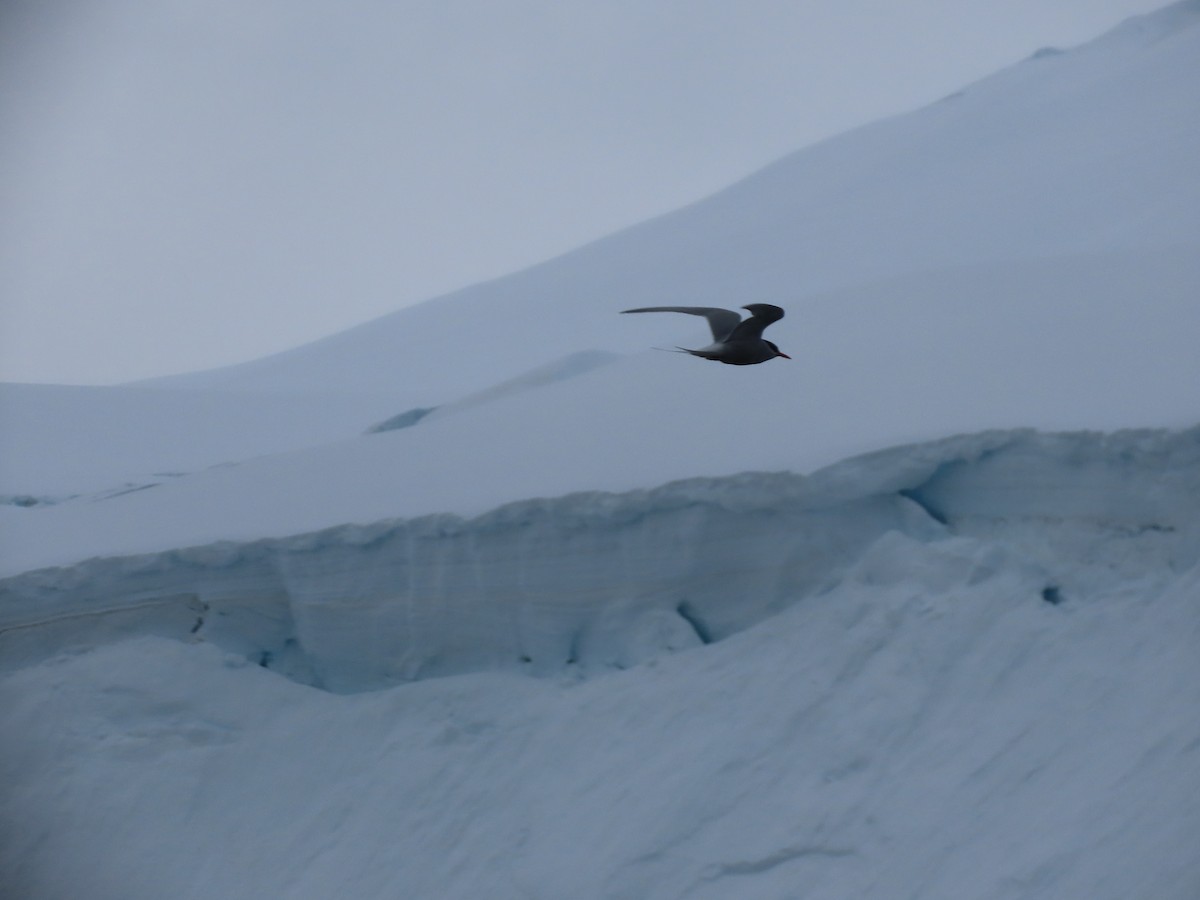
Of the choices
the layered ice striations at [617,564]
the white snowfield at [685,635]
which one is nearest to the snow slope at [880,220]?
the white snowfield at [685,635]

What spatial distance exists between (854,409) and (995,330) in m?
1.27

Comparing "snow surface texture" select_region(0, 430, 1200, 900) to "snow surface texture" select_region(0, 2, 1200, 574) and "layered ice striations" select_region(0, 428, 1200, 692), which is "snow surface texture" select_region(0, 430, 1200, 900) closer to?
"layered ice striations" select_region(0, 428, 1200, 692)

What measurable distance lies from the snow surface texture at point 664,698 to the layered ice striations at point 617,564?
0.06 ft

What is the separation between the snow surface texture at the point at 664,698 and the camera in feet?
16.5

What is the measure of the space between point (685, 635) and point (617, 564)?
22.0 inches

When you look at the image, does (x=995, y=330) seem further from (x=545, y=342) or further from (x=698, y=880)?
(x=545, y=342)

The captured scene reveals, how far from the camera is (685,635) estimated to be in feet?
21.0

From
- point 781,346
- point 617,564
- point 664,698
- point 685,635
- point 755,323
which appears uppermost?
point 755,323

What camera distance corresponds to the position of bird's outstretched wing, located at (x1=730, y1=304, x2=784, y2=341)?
15.5 ft

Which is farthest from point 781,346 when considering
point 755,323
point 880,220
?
point 880,220

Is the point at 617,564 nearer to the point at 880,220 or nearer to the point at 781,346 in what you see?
the point at 781,346

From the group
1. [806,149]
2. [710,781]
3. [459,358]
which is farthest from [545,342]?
[710,781]

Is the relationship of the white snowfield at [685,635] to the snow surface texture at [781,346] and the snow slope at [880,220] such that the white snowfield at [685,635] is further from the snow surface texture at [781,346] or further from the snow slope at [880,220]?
the snow slope at [880,220]

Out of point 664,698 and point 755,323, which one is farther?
point 664,698
